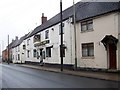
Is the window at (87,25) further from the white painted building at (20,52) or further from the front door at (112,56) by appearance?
the white painted building at (20,52)

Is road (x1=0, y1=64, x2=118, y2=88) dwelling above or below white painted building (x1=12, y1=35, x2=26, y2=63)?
below

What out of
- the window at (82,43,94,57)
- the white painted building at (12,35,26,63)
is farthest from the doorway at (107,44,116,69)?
the white painted building at (12,35,26,63)

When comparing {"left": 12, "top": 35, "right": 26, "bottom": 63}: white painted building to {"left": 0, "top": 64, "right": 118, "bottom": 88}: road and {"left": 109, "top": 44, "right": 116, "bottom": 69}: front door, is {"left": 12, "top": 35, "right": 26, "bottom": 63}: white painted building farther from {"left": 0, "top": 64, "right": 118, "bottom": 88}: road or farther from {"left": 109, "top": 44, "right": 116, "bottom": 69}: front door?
{"left": 0, "top": 64, "right": 118, "bottom": 88}: road

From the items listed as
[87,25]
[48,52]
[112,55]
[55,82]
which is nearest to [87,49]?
[87,25]

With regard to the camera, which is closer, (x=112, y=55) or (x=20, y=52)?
(x=112, y=55)

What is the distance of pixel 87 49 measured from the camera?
2847 cm

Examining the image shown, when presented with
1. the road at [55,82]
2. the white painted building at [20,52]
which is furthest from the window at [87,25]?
the white painted building at [20,52]

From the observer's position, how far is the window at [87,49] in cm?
2755

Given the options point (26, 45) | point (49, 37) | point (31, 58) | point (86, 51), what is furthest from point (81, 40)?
point (26, 45)

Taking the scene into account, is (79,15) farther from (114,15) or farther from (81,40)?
(114,15)

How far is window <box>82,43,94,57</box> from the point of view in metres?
27.5

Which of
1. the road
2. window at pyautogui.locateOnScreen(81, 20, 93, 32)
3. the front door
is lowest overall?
the road

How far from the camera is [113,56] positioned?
24.2m

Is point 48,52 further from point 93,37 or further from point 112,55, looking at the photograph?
point 112,55
